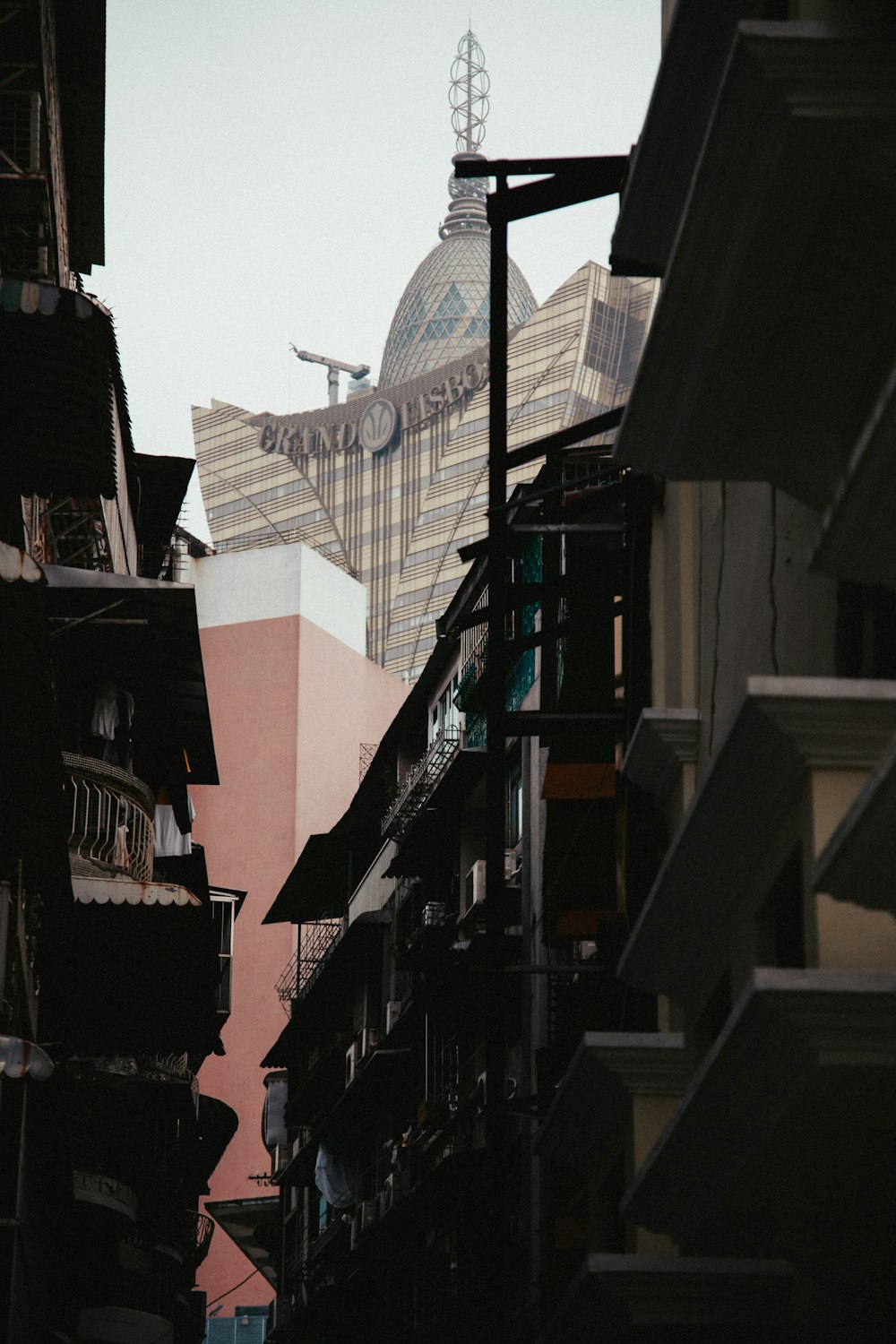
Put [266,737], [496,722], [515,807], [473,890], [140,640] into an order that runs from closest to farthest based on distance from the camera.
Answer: [496,722], [140,640], [515,807], [473,890], [266,737]

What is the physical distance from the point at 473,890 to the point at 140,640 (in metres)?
9.69

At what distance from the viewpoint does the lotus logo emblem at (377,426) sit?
13325 centimetres

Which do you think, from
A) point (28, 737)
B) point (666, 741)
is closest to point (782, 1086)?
→ point (666, 741)

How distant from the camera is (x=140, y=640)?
76.1 feet

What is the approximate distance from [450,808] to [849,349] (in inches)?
1067

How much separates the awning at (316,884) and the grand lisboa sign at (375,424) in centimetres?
8249

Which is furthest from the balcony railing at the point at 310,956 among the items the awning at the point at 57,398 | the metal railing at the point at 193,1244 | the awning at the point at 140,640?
the awning at the point at 57,398

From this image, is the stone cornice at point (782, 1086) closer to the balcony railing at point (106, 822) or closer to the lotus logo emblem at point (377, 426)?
the balcony railing at point (106, 822)

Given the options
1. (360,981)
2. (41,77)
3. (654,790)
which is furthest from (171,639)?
(360,981)

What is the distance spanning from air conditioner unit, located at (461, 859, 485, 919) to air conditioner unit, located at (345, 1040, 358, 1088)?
29.0 feet

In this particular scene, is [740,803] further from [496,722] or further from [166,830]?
[166,830]

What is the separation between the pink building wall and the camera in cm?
6116

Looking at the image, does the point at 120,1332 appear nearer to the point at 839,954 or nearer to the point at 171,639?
the point at 171,639

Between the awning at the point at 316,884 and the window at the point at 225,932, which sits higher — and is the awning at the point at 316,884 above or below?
above
